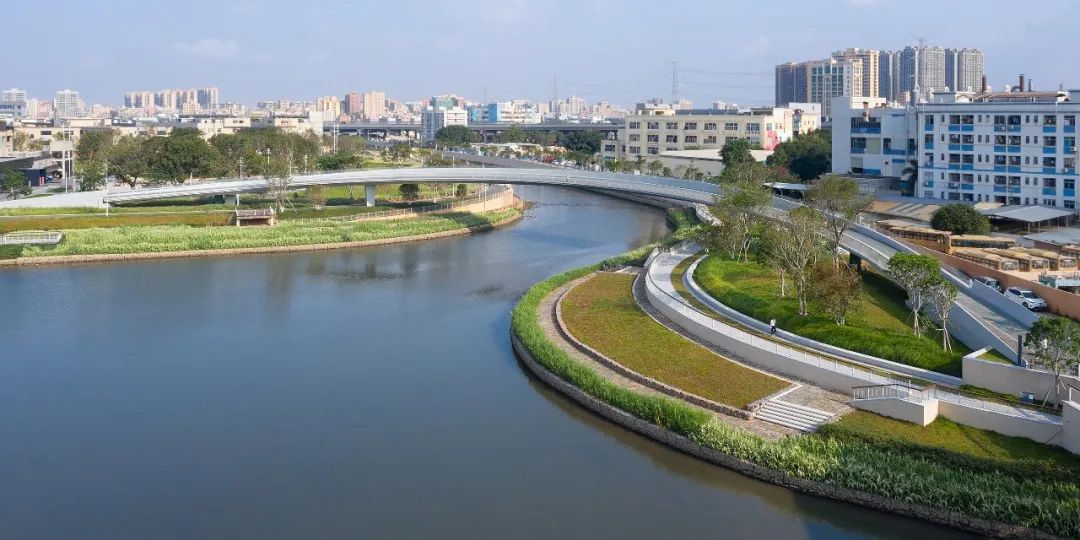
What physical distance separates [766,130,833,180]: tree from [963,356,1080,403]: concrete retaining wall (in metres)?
14.5

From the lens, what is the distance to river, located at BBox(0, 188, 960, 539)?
21.0ft

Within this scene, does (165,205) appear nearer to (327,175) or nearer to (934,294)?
(327,175)

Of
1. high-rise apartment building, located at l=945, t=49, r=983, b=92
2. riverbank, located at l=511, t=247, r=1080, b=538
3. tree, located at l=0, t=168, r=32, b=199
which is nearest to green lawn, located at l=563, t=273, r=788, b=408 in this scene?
riverbank, located at l=511, t=247, r=1080, b=538

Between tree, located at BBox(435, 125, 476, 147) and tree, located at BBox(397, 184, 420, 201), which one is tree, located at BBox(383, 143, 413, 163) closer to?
tree, located at BBox(397, 184, 420, 201)

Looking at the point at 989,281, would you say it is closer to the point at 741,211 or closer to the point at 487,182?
the point at 741,211

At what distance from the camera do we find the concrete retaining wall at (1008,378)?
285 inches

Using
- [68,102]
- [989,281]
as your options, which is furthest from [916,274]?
[68,102]

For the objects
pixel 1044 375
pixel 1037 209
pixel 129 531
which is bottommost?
pixel 129 531

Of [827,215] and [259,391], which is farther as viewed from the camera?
[827,215]

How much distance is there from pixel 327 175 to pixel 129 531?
1492 centimetres

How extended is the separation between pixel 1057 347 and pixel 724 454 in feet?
8.38

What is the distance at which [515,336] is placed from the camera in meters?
10.6

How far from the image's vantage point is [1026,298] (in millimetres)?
9914

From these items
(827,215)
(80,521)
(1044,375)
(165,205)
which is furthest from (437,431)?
(165,205)
